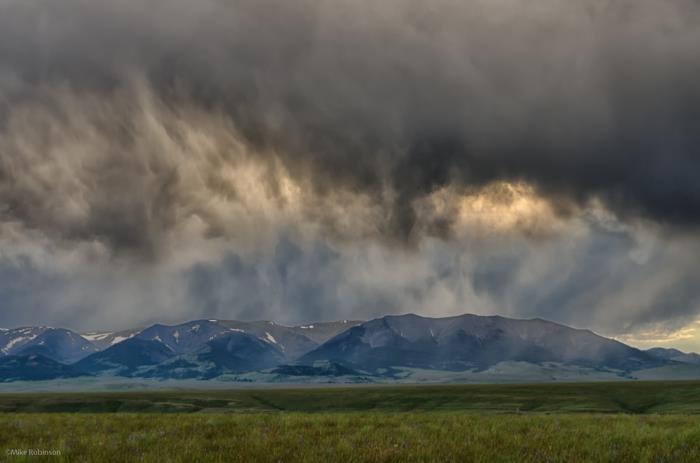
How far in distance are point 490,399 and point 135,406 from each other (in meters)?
105

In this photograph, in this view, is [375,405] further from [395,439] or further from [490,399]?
[395,439]

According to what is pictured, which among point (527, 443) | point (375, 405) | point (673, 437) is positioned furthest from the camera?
point (375, 405)

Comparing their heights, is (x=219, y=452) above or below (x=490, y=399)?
above

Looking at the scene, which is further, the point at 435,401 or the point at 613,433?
the point at 435,401

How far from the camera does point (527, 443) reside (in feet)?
45.2

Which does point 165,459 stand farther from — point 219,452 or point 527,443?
point 527,443

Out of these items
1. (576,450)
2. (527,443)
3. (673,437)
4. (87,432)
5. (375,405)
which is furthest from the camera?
(375,405)

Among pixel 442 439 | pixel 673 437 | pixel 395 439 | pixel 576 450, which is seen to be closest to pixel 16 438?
pixel 395 439

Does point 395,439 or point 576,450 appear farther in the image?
point 395,439

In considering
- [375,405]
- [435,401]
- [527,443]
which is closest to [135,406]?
[375,405]

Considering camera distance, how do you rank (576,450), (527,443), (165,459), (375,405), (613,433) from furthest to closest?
(375,405) < (613,433) < (527,443) < (576,450) < (165,459)

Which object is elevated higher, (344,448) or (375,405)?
(344,448)

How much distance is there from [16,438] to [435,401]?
14027 cm

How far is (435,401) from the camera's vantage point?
14475 centimetres
